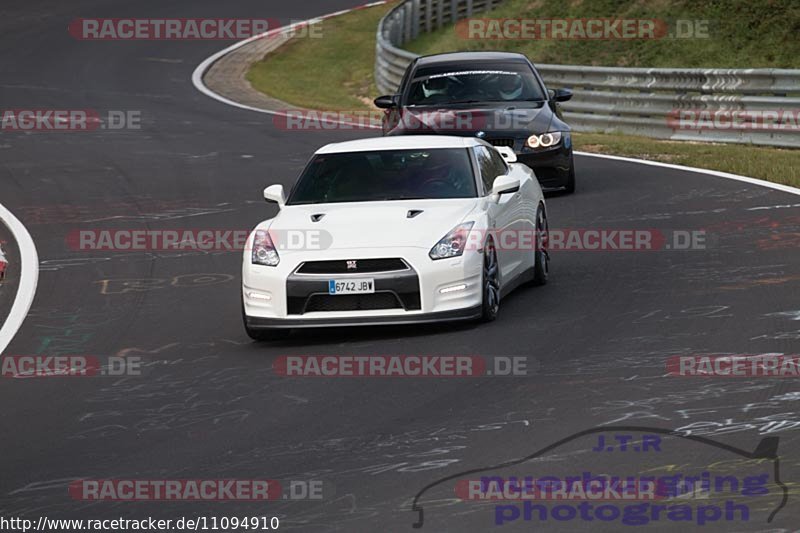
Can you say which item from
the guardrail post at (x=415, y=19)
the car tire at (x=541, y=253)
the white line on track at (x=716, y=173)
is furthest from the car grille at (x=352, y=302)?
the guardrail post at (x=415, y=19)

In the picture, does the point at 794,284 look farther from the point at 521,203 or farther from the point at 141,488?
the point at 141,488

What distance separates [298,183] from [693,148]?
1166cm

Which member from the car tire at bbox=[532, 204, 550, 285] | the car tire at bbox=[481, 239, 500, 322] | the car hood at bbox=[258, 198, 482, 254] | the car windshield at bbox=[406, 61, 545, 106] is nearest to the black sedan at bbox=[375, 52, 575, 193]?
the car windshield at bbox=[406, 61, 545, 106]

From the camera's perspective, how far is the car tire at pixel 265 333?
1136 centimetres

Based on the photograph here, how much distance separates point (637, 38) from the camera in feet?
110

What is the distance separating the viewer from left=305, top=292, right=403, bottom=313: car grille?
36.5 ft

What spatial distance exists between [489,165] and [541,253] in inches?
32.8

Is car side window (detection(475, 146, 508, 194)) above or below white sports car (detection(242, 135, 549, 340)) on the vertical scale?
above

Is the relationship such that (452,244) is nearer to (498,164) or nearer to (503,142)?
(498,164)

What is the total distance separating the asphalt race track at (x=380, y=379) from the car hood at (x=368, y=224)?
0.66 meters

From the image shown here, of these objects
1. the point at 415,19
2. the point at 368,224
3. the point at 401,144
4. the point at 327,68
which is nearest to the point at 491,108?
the point at 401,144

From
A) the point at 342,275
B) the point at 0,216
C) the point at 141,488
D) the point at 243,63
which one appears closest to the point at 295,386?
the point at 342,275

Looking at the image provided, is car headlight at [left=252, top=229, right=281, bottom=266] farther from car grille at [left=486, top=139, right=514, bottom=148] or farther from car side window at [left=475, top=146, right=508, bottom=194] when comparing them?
car grille at [left=486, top=139, right=514, bottom=148]

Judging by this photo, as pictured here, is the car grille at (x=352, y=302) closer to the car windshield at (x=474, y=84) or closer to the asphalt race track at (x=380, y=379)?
the asphalt race track at (x=380, y=379)
